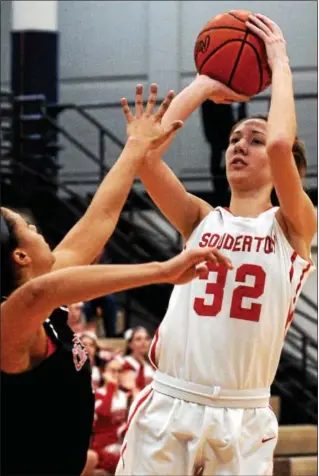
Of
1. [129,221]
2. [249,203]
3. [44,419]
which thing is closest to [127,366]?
[129,221]

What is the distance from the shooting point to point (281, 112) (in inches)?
138

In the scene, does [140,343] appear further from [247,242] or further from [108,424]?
[247,242]

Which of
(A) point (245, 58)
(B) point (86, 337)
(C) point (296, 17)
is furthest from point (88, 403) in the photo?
(C) point (296, 17)

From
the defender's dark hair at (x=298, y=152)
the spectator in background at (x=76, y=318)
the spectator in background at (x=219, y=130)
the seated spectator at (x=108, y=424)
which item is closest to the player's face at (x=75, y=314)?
the spectator in background at (x=76, y=318)

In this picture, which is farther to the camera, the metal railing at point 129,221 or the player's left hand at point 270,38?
the metal railing at point 129,221

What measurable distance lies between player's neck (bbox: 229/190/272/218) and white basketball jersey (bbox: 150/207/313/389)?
0.09 metres

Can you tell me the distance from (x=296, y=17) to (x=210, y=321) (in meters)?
7.22

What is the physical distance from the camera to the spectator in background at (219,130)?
938 centimetres

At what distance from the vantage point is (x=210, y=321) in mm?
3561

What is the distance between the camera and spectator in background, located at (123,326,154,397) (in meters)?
7.45

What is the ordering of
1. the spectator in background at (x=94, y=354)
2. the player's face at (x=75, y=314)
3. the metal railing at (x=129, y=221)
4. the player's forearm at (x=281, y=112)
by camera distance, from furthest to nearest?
the metal railing at (x=129, y=221) → the player's face at (x=75, y=314) → the spectator in background at (x=94, y=354) → the player's forearm at (x=281, y=112)

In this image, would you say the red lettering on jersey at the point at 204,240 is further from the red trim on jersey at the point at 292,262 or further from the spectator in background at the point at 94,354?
the spectator in background at the point at 94,354

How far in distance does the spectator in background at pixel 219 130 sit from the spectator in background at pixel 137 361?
2.11 meters

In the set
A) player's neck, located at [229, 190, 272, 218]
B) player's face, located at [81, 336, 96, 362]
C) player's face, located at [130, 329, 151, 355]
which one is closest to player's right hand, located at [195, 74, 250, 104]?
player's neck, located at [229, 190, 272, 218]
